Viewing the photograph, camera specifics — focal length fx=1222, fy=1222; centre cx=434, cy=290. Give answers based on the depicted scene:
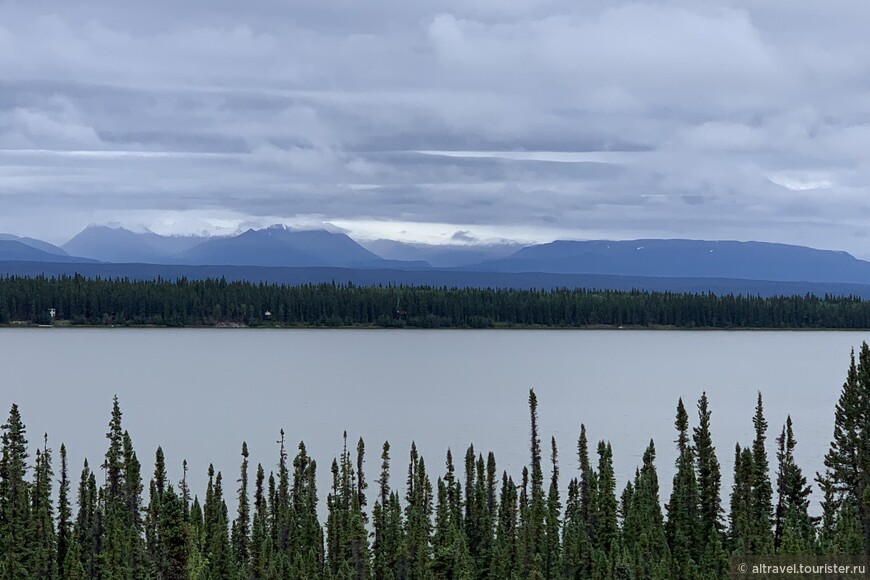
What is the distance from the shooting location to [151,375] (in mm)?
185625

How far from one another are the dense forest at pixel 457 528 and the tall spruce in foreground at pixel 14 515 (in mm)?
103

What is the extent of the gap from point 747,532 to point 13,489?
35.9 meters

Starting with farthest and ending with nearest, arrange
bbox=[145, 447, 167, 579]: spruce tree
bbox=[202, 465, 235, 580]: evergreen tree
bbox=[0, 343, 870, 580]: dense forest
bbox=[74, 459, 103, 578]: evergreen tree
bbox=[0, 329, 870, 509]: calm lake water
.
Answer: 1. bbox=[0, 329, 870, 509]: calm lake water
2. bbox=[74, 459, 103, 578]: evergreen tree
3. bbox=[202, 465, 235, 580]: evergreen tree
4. bbox=[145, 447, 167, 579]: spruce tree
5. bbox=[0, 343, 870, 580]: dense forest

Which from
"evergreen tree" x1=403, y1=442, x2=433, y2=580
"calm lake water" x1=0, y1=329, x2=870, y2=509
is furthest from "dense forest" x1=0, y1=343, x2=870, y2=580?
"calm lake water" x1=0, y1=329, x2=870, y2=509

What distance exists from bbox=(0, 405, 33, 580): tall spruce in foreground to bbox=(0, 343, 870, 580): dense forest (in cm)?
10

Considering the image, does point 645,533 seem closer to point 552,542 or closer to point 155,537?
point 552,542

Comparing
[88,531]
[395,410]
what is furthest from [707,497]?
[395,410]

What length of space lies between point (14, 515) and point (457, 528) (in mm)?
21790

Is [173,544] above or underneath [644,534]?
above

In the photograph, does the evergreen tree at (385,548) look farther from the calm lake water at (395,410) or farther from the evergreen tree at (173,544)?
the calm lake water at (395,410)

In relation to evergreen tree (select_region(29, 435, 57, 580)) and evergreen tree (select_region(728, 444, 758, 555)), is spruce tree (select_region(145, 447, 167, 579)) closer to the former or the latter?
evergreen tree (select_region(29, 435, 57, 580))

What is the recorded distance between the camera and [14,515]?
59781 mm

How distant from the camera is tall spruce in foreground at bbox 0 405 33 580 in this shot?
56.2 metres

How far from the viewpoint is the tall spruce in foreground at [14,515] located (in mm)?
56219
